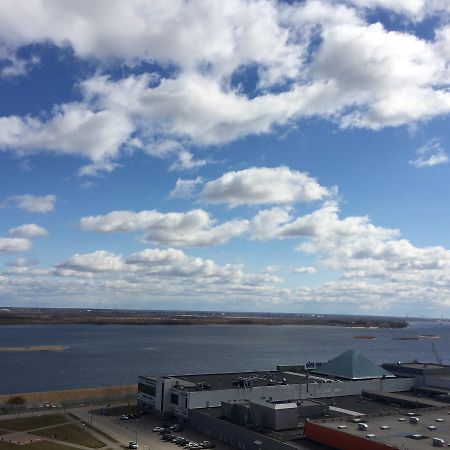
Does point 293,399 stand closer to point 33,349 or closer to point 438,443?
point 438,443

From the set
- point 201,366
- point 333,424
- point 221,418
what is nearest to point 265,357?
point 201,366

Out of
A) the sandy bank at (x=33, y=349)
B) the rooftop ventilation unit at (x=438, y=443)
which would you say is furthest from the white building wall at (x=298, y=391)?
the sandy bank at (x=33, y=349)

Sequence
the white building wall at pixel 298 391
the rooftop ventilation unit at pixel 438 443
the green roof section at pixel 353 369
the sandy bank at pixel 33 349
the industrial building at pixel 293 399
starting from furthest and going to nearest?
the sandy bank at pixel 33 349, the green roof section at pixel 353 369, the white building wall at pixel 298 391, the industrial building at pixel 293 399, the rooftop ventilation unit at pixel 438 443

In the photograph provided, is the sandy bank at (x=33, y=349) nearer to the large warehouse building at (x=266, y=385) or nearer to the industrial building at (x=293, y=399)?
the large warehouse building at (x=266, y=385)

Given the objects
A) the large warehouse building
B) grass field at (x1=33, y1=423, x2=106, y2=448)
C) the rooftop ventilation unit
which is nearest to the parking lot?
grass field at (x1=33, y1=423, x2=106, y2=448)

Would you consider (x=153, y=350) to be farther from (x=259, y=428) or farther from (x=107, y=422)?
(x=259, y=428)

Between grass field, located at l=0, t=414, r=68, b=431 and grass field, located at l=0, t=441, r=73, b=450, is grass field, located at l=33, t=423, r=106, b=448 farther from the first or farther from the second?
grass field, located at l=0, t=414, r=68, b=431

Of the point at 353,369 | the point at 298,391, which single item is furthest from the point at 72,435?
the point at 353,369
